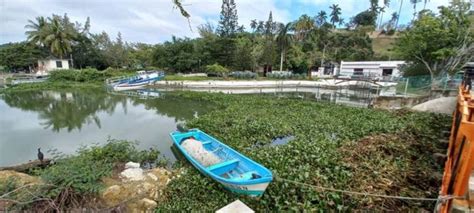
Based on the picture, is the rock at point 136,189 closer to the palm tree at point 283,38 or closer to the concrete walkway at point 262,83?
the concrete walkway at point 262,83

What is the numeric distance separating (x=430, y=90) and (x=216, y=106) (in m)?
11.6

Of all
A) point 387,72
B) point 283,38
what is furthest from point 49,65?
point 387,72

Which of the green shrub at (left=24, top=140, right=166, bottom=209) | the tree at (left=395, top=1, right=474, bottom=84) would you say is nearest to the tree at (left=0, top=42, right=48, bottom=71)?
the green shrub at (left=24, top=140, right=166, bottom=209)

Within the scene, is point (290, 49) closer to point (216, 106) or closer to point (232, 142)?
point (216, 106)

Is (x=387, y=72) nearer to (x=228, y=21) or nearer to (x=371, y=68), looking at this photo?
(x=371, y=68)

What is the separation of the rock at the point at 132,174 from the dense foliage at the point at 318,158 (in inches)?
31.1

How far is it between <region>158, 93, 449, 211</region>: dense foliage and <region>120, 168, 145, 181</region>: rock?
79cm

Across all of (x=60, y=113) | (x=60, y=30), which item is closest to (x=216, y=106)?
(x=60, y=113)

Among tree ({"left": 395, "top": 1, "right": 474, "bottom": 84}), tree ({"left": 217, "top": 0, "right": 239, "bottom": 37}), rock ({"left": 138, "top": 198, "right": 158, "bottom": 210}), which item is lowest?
rock ({"left": 138, "top": 198, "right": 158, "bottom": 210})

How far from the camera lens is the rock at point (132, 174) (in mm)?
4455

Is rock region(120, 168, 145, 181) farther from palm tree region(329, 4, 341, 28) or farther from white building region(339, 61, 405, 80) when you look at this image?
palm tree region(329, 4, 341, 28)

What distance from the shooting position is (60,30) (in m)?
27.8

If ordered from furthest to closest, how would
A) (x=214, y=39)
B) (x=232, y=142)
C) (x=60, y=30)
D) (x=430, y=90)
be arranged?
1. (x=214, y=39)
2. (x=60, y=30)
3. (x=430, y=90)
4. (x=232, y=142)

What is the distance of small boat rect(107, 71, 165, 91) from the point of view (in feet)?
73.7
